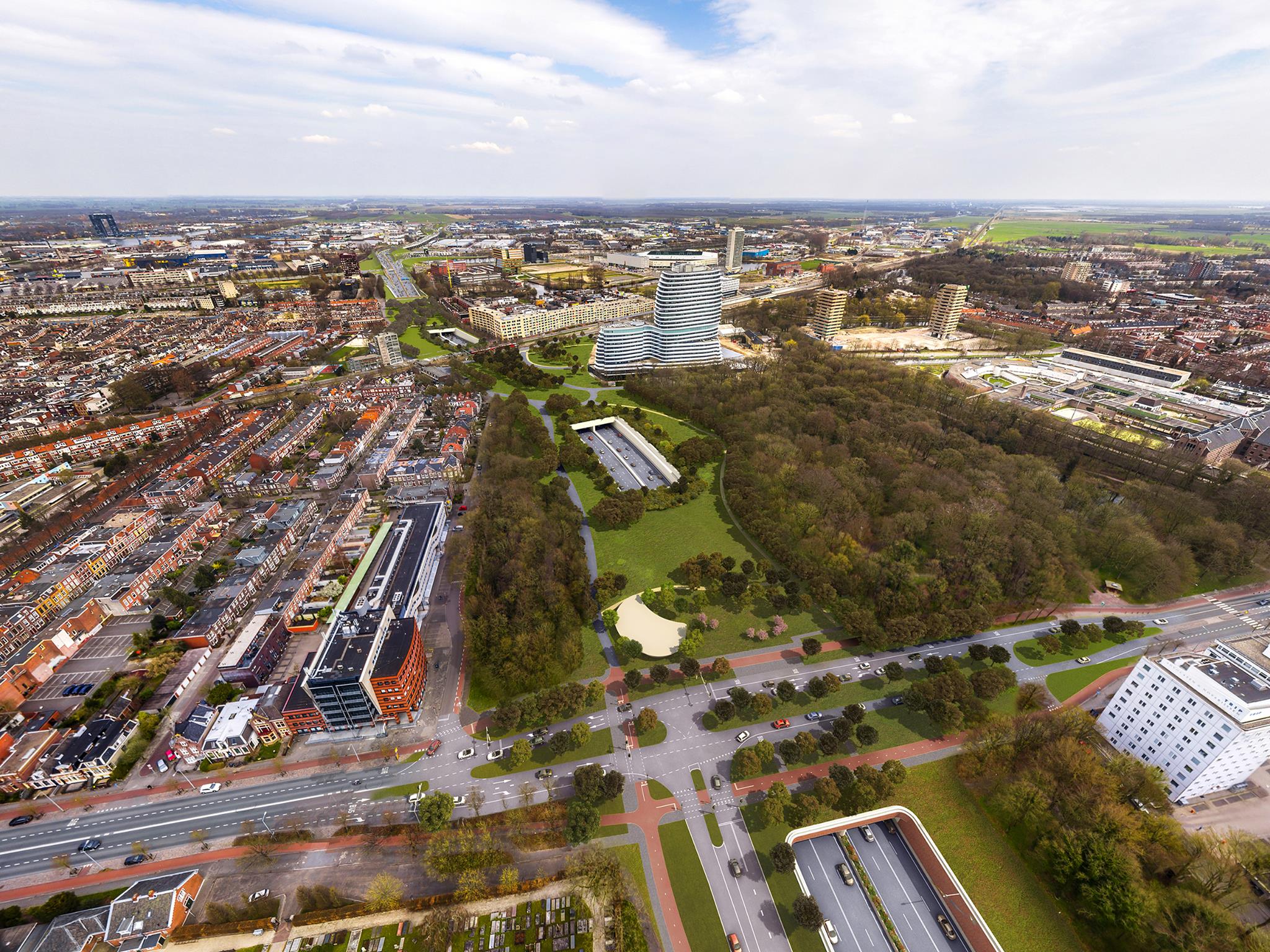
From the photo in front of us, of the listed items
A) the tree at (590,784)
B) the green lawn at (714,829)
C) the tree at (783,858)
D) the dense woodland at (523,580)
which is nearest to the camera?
the tree at (783,858)

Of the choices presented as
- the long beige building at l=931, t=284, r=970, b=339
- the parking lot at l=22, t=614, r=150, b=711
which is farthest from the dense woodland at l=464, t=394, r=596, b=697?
the long beige building at l=931, t=284, r=970, b=339

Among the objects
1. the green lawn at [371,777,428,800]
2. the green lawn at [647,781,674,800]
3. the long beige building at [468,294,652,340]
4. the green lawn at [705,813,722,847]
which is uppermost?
the long beige building at [468,294,652,340]

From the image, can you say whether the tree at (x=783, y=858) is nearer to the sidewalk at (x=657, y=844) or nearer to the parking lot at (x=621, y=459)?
the sidewalk at (x=657, y=844)

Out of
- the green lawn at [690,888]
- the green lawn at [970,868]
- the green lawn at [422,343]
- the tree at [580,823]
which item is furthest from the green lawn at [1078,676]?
the green lawn at [422,343]

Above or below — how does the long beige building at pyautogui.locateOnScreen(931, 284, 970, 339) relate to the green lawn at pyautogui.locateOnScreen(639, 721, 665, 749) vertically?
above

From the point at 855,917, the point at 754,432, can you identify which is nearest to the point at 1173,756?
the point at 855,917

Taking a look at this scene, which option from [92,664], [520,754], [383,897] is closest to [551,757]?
[520,754]

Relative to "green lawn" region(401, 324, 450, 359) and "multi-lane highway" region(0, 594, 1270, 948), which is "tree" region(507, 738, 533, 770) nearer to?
"multi-lane highway" region(0, 594, 1270, 948)
